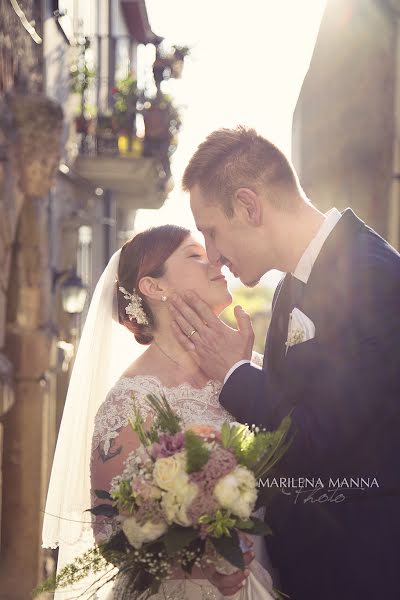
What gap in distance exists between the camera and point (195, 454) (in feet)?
9.55

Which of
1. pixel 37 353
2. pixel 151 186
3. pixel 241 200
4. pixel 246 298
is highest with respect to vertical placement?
pixel 241 200

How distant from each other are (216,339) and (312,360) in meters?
0.41

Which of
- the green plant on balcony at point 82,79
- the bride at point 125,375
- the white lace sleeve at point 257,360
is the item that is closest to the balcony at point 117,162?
the green plant on balcony at point 82,79

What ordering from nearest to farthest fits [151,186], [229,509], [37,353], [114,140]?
[229,509]
[37,353]
[114,140]
[151,186]

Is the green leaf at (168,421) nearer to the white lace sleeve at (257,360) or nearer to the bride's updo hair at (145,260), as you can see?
the bride's updo hair at (145,260)

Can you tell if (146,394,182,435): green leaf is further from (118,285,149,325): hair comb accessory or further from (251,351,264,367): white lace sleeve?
(251,351,264,367): white lace sleeve

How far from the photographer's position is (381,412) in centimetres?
331

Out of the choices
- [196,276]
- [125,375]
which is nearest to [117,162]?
[196,276]

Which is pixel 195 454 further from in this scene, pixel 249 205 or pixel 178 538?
pixel 249 205

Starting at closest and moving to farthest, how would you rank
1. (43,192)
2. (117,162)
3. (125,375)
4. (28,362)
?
(125,375), (43,192), (28,362), (117,162)

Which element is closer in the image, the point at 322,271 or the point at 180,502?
the point at 180,502

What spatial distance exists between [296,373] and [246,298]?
75.3 metres

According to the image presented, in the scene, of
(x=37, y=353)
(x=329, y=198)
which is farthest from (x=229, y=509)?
(x=329, y=198)

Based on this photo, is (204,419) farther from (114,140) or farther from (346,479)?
(114,140)
